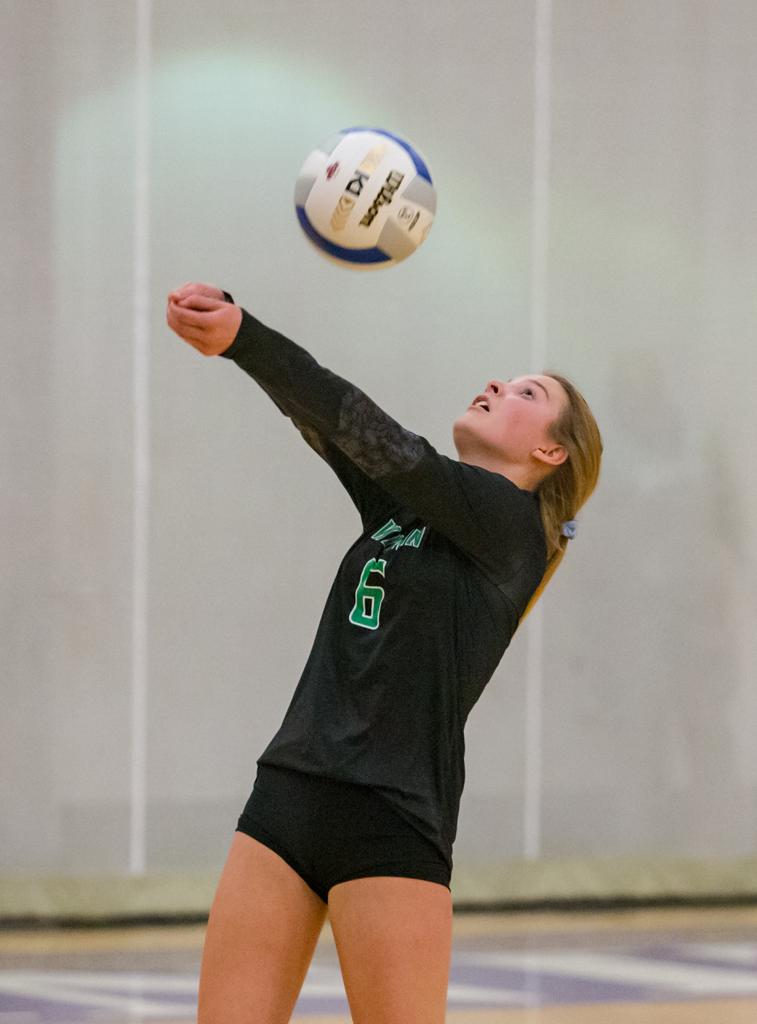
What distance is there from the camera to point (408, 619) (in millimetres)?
2865

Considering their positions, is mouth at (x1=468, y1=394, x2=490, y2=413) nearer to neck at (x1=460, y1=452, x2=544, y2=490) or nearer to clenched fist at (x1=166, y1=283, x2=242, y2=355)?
neck at (x1=460, y1=452, x2=544, y2=490)

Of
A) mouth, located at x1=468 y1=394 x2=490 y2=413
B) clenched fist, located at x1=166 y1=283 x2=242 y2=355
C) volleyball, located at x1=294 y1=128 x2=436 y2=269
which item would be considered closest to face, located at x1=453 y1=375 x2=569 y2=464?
mouth, located at x1=468 y1=394 x2=490 y2=413

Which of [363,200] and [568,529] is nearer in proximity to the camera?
[568,529]

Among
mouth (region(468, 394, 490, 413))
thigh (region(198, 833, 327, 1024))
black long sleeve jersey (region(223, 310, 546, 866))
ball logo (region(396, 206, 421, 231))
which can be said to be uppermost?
ball logo (region(396, 206, 421, 231))

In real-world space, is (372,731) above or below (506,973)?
above

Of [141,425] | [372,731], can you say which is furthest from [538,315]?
[372,731]

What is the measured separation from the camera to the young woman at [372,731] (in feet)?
8.95

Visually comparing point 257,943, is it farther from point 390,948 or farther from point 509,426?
point 509,426

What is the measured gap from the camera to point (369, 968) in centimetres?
273

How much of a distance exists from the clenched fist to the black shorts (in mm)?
738

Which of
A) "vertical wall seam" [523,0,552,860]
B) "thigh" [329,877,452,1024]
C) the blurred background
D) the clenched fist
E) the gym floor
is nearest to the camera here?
the clenched fist

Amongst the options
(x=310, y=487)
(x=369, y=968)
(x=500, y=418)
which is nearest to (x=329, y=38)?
(x=310, y=487)

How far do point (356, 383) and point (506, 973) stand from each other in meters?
2.57

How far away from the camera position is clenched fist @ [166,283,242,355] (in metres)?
2.59
